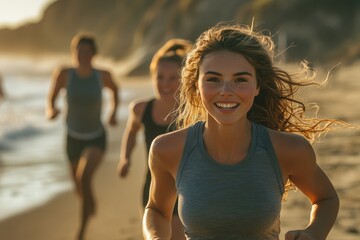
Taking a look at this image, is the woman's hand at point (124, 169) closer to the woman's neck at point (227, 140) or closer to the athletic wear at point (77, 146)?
the athletic wear at point (77, 146)

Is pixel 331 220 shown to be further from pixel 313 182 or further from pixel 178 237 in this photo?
pixel 178 237

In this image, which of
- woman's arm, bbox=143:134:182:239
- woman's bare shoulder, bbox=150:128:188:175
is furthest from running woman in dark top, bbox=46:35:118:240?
woman's bare shoulder, bbox=150:128:188:175

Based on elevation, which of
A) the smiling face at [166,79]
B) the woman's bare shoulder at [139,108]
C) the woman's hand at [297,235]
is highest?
the smiling face at [166,79]

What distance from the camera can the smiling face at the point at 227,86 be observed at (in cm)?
267

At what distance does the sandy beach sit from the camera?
670cm

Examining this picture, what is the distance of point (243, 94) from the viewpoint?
268 centimetres

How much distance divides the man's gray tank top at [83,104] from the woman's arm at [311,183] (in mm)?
4567

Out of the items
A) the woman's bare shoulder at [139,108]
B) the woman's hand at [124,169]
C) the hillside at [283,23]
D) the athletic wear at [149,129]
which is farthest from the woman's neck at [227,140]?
the hillside at [283,23]

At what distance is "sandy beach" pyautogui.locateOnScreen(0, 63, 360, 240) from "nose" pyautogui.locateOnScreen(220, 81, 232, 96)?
3.53 m

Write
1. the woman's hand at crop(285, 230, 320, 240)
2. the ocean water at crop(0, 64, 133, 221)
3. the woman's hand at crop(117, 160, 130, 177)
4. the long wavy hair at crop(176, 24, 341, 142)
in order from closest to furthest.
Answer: the woman's hand at crop(285, 230, 320, 240) → the long wavy hair at crop(176, 24, 341, 142) → the woman's hand at crop(117, 160, 130, 177) → the ocean water at crop(0, 64, 133, 221)

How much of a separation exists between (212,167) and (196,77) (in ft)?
1.44

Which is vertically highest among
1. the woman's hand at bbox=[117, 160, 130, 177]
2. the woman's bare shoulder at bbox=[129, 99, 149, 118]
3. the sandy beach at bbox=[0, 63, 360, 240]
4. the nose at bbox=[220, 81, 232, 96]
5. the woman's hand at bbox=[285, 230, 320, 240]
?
the nose at bbox=[220, 81, 232, 96]

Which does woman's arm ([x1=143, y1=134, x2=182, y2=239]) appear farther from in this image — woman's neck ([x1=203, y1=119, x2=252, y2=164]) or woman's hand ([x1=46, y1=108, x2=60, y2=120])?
woman's hand ([x1=46, y1=108, x2=60, y2=120])

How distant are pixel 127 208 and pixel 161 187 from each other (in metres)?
5.23
